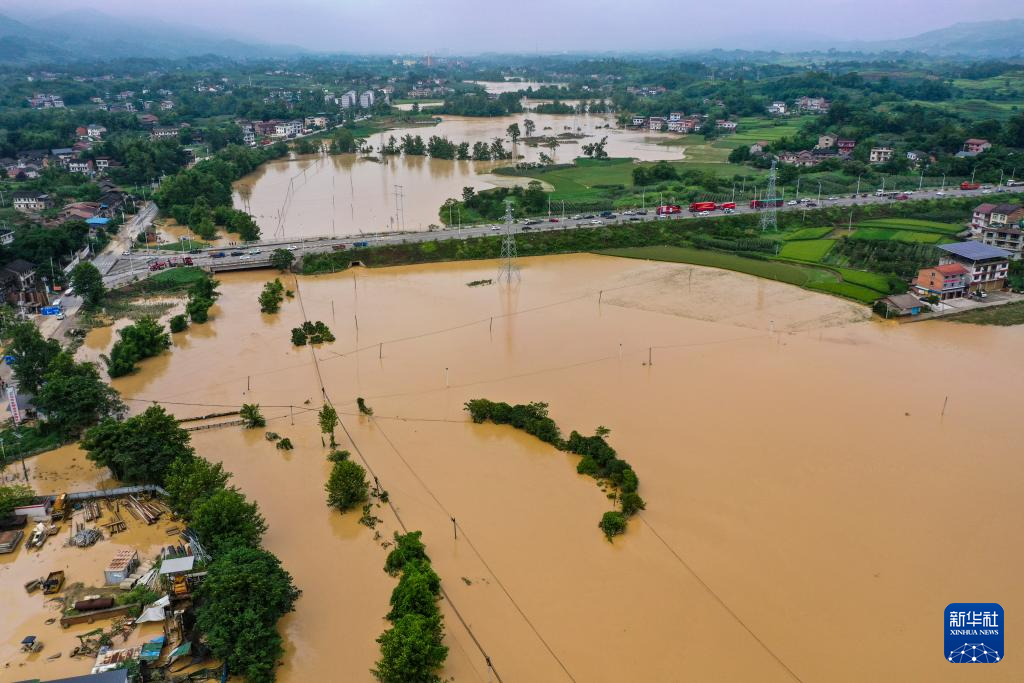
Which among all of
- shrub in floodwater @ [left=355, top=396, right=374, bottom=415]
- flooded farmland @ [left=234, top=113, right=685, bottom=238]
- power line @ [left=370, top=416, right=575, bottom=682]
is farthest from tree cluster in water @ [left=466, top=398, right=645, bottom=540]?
flooded farmland @ [left=234, top=113, right=685, bottom=238]

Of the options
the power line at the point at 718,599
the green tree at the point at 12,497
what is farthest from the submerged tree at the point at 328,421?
the power line at the point at 718,599

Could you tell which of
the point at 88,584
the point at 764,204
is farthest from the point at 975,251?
the point at 88,584

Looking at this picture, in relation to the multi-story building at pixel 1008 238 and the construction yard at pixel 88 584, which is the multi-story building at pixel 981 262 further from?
the construction yard at pixel 88 584

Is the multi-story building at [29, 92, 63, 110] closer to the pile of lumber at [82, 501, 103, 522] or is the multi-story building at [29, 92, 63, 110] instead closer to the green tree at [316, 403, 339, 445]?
the green tree at [316, 403, 339, 445]

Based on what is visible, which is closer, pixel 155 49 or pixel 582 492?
pixel 582 492

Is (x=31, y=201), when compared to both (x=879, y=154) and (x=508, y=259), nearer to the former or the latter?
(x=508, y=259)

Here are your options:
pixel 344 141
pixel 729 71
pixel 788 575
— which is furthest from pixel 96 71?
pixel 788 575

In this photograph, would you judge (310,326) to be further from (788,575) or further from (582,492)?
(788,575)
